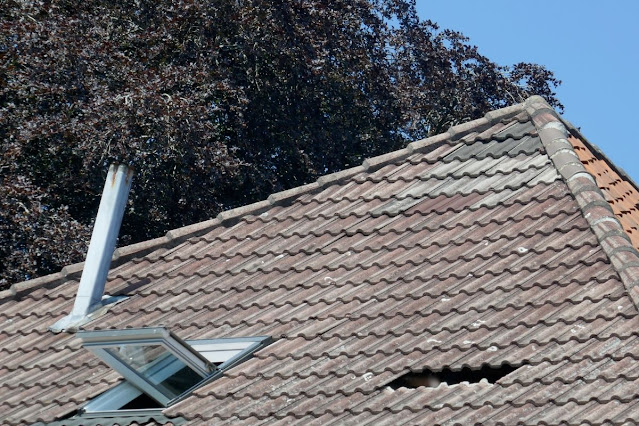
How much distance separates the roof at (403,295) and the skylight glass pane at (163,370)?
204 mm

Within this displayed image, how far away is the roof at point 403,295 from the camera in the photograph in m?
8.09

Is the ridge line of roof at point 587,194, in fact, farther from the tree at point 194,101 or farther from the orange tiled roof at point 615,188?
the tree at point 194,101

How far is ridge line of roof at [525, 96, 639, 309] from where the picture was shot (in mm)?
8734

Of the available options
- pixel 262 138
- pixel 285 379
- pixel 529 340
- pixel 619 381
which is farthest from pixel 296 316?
pixel 262 138

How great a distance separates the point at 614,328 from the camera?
26.8 ft

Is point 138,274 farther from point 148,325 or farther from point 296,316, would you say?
point 296,316

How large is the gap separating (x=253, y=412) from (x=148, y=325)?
5.53 feet

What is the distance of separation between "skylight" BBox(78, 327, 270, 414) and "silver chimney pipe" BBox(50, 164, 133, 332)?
48.6 inches

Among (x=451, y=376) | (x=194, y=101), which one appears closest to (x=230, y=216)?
(x=451, y=376)

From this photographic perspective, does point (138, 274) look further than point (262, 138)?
No

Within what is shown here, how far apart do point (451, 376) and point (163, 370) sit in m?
2.08

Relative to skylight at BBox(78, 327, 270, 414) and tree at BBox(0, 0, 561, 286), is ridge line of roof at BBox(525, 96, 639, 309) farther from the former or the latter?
tree at BBox(0, 0, 561, 286)

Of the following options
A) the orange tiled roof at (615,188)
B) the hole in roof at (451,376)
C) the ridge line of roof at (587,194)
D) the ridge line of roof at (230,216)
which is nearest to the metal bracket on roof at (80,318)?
the ridge line of roof at (230,216)

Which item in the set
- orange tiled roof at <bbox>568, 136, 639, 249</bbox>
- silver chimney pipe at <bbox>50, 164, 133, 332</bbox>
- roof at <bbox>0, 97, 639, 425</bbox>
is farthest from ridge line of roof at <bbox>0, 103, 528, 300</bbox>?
orange tiled roof at <bbox>568, 136, 639, 249</bbox>
